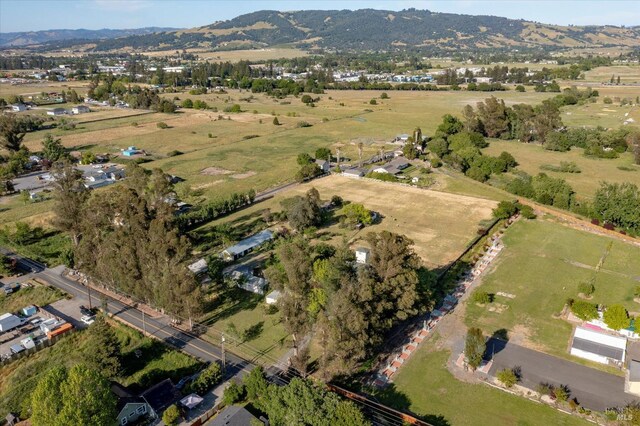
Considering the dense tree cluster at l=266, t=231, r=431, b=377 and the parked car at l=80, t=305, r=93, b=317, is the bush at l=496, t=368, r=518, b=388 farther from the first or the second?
the parked car at l=80, t=305, r=93, b=317

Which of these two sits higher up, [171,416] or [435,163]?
[435,163]

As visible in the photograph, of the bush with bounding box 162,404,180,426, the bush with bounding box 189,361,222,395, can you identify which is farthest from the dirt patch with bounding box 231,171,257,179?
the bush with bounding box 162,404,180,426

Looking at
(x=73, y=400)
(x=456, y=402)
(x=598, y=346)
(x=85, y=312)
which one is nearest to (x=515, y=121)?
(x=598, y=346)

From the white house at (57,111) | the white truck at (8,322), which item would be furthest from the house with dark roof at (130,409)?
the white house at (57,111)

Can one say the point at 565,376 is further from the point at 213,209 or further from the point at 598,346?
the point at 213,209

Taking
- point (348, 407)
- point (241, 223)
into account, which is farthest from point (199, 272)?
point (348, 407)

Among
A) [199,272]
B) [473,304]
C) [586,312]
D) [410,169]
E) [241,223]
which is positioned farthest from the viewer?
[410,169]

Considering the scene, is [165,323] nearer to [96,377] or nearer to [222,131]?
[96,377]
